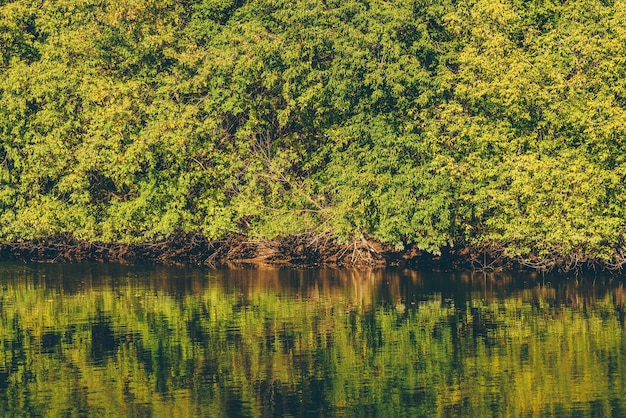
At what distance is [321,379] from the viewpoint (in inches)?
1172

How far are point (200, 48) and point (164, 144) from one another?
15.1 feet

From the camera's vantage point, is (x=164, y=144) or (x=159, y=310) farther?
(x=164, y=144)

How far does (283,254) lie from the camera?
5741 cm

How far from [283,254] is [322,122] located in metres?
6.82

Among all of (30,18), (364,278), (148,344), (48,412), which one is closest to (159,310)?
(148,344)

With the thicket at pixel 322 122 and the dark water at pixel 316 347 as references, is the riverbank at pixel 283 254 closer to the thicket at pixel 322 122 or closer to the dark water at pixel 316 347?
the thicket at pixel 322 122

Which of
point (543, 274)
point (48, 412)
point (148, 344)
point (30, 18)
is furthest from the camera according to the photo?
point (30, 18)

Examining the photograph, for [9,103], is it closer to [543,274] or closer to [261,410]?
[543,274]

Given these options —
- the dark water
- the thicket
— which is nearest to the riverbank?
the thicket

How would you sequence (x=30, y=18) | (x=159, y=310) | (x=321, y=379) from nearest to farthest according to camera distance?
(x=321, y=379)
(x=159, y=310)
(x=30, y=18)

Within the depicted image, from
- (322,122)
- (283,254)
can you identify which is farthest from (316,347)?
(283,254)

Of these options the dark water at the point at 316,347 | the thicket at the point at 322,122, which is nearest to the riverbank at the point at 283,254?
the thicket at the point at 322,122

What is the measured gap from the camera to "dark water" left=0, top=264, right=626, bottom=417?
1077 inches

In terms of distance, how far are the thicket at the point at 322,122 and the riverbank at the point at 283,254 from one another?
2.42ft
